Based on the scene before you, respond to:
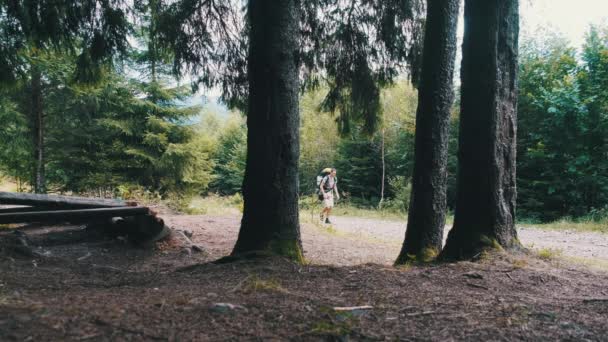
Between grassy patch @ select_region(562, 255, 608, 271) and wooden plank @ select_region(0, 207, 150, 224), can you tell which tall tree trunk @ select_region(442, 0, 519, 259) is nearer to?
grassy patch @ select_region(562, 255, 608, 271)

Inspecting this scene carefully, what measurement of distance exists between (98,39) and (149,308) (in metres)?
5.19

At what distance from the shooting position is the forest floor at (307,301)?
2.05 meters

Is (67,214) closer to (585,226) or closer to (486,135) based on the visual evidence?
(486,135)

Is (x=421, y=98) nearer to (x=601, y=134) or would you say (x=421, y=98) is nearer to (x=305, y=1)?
(x=305, y=1)

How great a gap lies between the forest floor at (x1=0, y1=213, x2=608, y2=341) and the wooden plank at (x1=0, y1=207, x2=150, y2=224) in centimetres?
69

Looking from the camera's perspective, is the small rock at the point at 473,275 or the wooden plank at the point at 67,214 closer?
the small rock at the point at 473,275

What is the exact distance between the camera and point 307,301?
2.59 m

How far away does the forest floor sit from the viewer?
6.72 ft

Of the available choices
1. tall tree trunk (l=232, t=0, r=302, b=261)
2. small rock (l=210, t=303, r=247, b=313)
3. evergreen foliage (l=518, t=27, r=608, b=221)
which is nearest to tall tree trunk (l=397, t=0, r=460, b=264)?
tall tree trunk (l=232, t=0, r=302, b=261)

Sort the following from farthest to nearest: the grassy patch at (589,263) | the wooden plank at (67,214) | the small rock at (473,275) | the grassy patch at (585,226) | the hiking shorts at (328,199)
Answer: the hiking shorts at (328,199), the grassy patch at (585,226), the wooden plank at (67,214), the grassy patch at (589,263), the small rock at (473,275)

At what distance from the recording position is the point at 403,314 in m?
2.43

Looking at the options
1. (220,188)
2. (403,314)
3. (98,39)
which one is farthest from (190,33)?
(220,188)

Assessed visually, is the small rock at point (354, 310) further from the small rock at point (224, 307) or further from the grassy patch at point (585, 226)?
the grassy patch at point (585, 226)

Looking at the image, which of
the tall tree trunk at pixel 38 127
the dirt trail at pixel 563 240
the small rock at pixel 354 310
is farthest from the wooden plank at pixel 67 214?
the tall tree trunk at pixel 38 127
